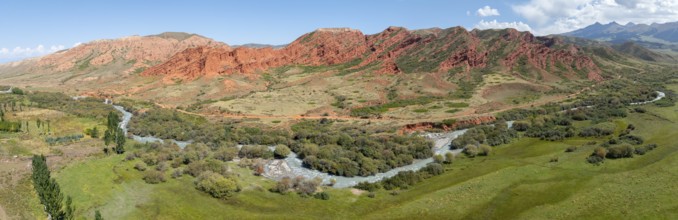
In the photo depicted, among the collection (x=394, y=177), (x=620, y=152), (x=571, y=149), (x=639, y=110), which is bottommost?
(x=394, y=177)

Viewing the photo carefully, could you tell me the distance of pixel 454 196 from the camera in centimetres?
5447

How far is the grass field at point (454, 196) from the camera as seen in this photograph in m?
47.9

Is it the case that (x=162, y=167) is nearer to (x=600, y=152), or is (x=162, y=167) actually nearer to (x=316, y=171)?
(x=316, y=171)

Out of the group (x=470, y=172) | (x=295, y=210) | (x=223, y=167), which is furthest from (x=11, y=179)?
(x=470, y=172)

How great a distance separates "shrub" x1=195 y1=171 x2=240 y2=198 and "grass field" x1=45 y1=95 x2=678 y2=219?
95 cm

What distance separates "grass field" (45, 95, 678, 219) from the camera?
157 feet

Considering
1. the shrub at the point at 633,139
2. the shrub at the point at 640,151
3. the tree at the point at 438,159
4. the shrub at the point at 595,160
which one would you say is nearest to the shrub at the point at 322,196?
the tree at the point at 438,159

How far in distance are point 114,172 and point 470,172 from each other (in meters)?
50.9

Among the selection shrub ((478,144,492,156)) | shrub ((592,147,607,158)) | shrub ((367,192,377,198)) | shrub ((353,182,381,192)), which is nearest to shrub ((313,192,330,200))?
shrub ((367,192,377,198))

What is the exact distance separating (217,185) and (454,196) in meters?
29.5

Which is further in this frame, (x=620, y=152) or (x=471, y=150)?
(x=471, y=150)

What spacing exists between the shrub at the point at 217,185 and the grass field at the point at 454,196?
952mm

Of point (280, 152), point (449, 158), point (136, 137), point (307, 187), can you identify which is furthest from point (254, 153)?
point (136, 137)

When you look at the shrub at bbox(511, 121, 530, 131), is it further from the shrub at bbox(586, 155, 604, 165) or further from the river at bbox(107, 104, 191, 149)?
the river at bbox(107, 104, 191, 149)
